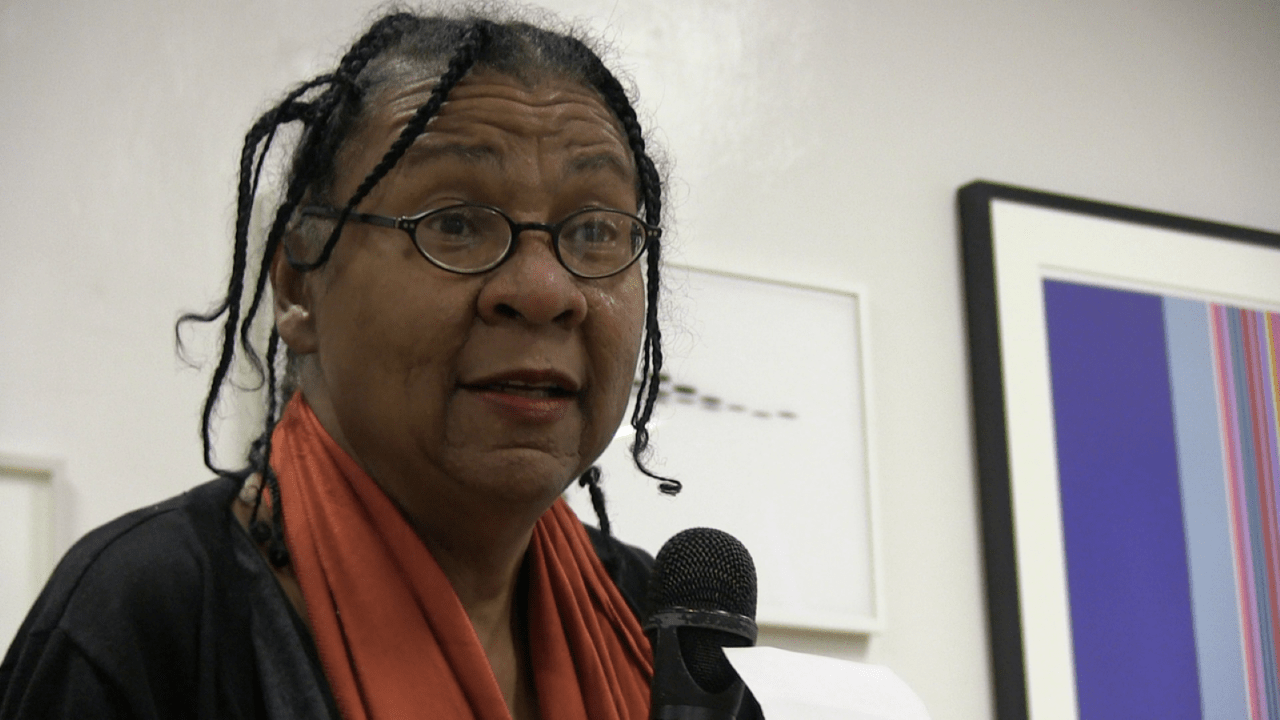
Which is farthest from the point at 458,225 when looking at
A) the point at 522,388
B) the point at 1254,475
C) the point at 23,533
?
the point at 1254,475

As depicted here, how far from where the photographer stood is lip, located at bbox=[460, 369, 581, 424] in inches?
40.1

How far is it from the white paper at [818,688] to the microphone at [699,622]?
2cm

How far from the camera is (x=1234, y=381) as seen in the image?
240 cm

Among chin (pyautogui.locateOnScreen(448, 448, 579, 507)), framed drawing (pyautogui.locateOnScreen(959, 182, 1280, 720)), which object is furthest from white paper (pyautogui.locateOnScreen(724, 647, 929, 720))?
framed drawing (pyautogui.locateOnScreen(959, 182, 1280, 720))

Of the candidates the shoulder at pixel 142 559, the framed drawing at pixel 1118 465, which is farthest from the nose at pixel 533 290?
the framed drawing at pixel 1118 465

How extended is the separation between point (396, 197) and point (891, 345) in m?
1.28

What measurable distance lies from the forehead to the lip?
179mm

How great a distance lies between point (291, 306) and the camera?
1.16 metres

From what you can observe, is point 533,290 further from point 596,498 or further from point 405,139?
point 596,498

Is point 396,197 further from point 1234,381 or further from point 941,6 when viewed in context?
point 1234,381

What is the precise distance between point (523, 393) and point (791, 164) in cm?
124

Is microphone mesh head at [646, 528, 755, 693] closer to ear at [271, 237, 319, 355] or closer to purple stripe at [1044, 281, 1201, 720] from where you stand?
ear at [271, 237, 319, 355]

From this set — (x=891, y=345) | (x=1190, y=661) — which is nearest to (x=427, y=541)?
(x=891, y=345)

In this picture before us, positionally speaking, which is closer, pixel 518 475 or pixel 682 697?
pixel 682 697
